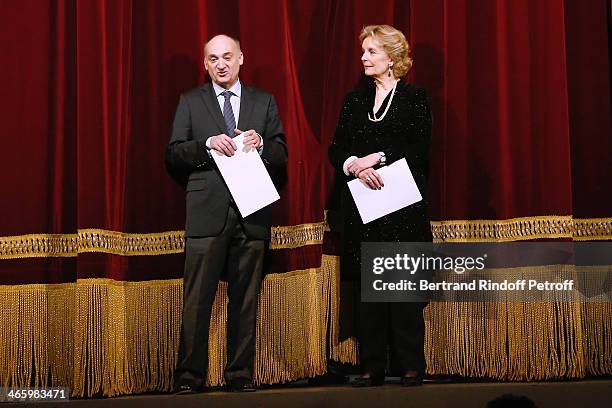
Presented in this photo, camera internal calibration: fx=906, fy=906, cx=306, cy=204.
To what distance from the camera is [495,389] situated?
3.39 metres

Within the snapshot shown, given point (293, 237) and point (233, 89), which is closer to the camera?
point (233, 89)

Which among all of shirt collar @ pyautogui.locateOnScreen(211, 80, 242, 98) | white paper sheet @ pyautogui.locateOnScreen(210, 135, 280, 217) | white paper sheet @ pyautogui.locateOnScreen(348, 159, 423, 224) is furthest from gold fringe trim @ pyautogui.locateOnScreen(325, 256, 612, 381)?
shirt collar @ pyautogui.locateOnScreen(211, 80, 242, 98)

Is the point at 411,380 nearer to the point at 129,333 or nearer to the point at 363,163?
the point at 363,163

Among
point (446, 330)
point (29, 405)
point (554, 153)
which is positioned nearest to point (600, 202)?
point (554, 153)

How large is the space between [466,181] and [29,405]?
73.9 inches

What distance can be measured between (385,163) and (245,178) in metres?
0.51

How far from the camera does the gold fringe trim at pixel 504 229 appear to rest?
3.62 m

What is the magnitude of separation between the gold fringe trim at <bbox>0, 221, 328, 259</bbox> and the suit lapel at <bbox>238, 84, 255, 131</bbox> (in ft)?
1.54

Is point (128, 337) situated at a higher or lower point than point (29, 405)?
higher

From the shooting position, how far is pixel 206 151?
325cm

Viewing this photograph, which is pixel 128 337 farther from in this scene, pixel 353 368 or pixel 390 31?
pixel 390 31

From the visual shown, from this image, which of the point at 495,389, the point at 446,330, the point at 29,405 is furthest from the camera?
the point at 446,330

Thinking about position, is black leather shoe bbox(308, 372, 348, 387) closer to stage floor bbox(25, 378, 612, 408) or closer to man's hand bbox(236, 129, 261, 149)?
stage floor bbox(25, 378, 612, 408)

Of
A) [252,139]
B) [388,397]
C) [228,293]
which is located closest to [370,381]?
[388,397]
